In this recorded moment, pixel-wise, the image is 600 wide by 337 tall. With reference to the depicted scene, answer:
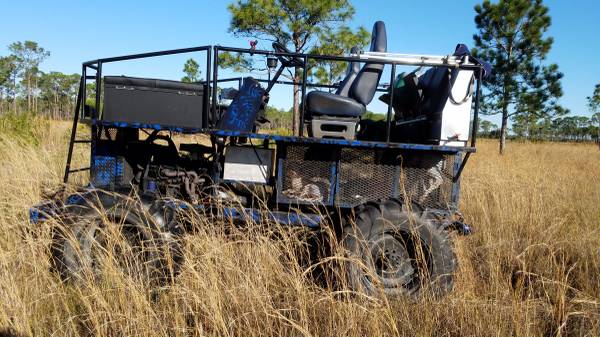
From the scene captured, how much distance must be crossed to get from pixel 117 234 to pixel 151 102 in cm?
116

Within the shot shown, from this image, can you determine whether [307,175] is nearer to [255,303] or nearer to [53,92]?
[255,303]

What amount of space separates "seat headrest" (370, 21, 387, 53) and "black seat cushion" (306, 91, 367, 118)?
1.02 meters

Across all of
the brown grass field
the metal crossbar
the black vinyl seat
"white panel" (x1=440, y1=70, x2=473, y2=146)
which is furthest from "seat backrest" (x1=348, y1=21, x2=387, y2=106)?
the brown grass field

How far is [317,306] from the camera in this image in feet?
9.25

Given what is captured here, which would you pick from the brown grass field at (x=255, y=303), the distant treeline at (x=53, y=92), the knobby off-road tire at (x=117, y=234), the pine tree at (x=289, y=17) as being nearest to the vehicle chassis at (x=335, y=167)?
the knobby off-road tire at (x=117, y=234)

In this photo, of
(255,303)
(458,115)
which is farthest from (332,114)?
(255,303)

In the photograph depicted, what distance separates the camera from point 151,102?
143 inches

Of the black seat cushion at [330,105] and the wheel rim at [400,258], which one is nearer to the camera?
the wheel rim at [400,258]

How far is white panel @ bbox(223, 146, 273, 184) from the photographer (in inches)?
150

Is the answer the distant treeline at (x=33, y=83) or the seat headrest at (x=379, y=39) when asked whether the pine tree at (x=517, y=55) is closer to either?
the seat headrest at (x=379, y=39)

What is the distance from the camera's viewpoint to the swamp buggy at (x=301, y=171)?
3.37 m

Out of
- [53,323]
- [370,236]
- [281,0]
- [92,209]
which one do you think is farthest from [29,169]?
[281,0]

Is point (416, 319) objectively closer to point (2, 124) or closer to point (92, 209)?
point (92, 209)

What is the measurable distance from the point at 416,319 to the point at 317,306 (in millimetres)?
657
